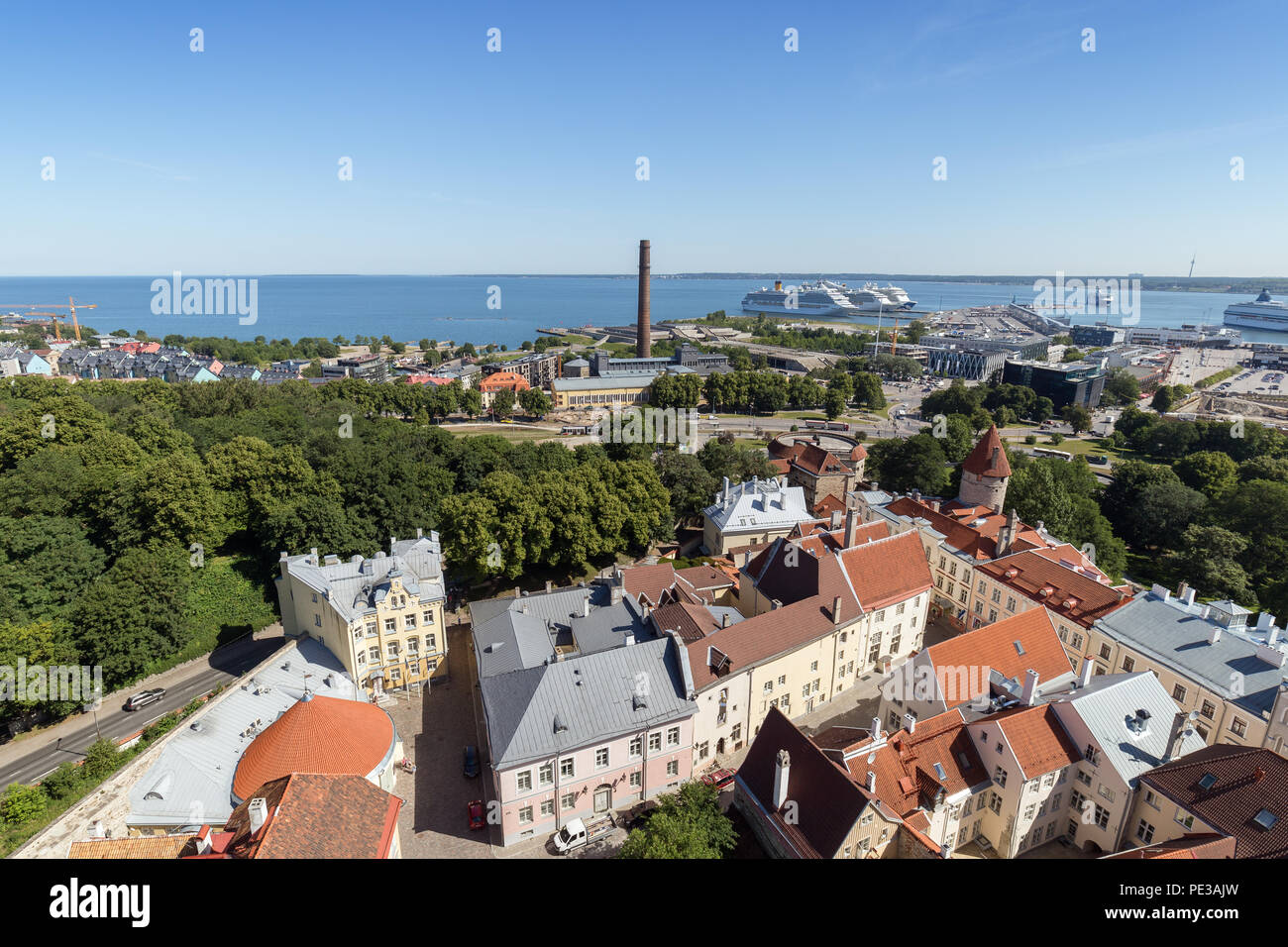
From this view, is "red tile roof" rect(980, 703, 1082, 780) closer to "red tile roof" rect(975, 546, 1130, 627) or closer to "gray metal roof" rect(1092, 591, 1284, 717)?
"gray metal roof" rect(1092, 591, 1284, 717)

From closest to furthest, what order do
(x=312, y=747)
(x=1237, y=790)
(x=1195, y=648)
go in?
(x=1237, y=790)
(x=312, y=747)
(x=1195, y=648)

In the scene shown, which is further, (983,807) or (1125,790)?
(983,807)

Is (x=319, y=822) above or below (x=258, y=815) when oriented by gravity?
below

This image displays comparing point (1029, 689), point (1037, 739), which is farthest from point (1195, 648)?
point (1037, 739)

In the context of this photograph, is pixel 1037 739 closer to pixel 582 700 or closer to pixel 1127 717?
pixel 1127 717

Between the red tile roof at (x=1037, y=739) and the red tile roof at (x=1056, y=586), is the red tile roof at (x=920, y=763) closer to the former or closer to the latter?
the red tile roof at (x=1037, y=739)

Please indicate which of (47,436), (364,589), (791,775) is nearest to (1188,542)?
(791,775)

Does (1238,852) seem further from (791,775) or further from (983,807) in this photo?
(791,775)
